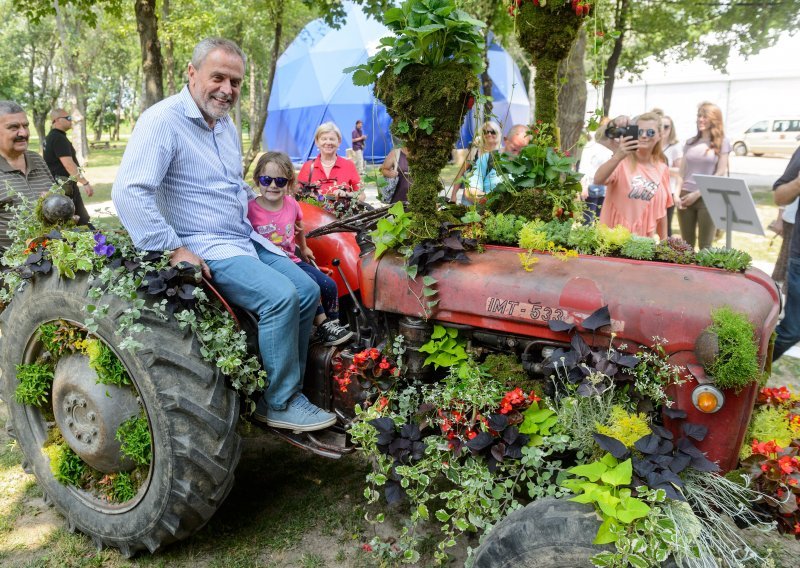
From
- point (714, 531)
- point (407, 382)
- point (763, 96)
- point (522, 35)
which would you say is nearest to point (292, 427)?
point (407, 382)

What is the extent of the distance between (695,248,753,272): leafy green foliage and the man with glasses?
1.72 metres

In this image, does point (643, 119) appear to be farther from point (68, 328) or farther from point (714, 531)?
point (68, 328)

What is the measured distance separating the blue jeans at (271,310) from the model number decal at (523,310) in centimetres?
89

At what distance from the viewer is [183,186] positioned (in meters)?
2.86

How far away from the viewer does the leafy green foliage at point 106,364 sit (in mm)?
2816

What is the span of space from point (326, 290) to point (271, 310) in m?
0.70

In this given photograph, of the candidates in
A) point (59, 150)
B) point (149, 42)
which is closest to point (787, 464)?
point (149, 42)

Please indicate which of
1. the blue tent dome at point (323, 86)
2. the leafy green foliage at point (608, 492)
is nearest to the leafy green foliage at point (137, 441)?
the leafy green foliage at point (608, 492)

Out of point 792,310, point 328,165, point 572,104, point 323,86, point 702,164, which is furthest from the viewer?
point 323,86

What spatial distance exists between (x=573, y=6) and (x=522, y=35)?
26 centimetres

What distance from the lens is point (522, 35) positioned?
3.05 m

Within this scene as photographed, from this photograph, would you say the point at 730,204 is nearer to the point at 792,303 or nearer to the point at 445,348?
the point at 792,303

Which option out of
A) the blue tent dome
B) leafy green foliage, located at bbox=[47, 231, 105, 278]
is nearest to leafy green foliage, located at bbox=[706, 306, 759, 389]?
leafy green foliage, located at bbox=[47, 231, 105, 278]

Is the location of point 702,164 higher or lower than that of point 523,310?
higher
